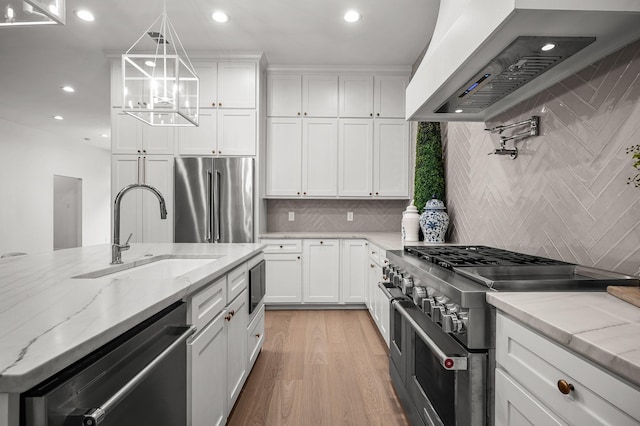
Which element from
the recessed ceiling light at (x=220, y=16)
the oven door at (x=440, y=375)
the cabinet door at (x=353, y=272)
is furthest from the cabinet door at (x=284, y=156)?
the oven door at (x=440, y=375)

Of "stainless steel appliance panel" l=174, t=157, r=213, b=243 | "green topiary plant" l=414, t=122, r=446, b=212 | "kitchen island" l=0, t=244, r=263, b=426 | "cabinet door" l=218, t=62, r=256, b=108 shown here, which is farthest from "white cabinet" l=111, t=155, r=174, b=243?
"green topiary plant" l=414, t=122, r=446, b=212

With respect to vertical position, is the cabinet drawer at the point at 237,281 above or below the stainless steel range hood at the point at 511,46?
below

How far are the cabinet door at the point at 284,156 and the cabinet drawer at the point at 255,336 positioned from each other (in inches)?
70.7

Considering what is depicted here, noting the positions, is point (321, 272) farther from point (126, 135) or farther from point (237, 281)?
point (126, 135)

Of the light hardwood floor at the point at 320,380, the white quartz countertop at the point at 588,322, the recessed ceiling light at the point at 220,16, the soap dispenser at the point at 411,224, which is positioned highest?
the recessed ceiling light at the point at 220,16

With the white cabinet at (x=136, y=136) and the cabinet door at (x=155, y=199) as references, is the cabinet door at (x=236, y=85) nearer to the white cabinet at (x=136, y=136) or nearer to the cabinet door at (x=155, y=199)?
the white cabinet at (x=136, y=136)

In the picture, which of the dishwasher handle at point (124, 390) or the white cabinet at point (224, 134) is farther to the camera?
the white cabinet at point (224, 134)

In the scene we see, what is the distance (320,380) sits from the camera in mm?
2309

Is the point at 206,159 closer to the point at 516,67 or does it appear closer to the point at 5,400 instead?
the point at 516,67

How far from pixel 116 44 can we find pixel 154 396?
383cm

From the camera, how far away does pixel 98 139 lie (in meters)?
7.95

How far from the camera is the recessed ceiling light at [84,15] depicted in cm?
296

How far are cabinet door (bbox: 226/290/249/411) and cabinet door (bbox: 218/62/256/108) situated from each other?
241 cm

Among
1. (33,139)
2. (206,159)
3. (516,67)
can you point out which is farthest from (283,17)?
(33,139)
